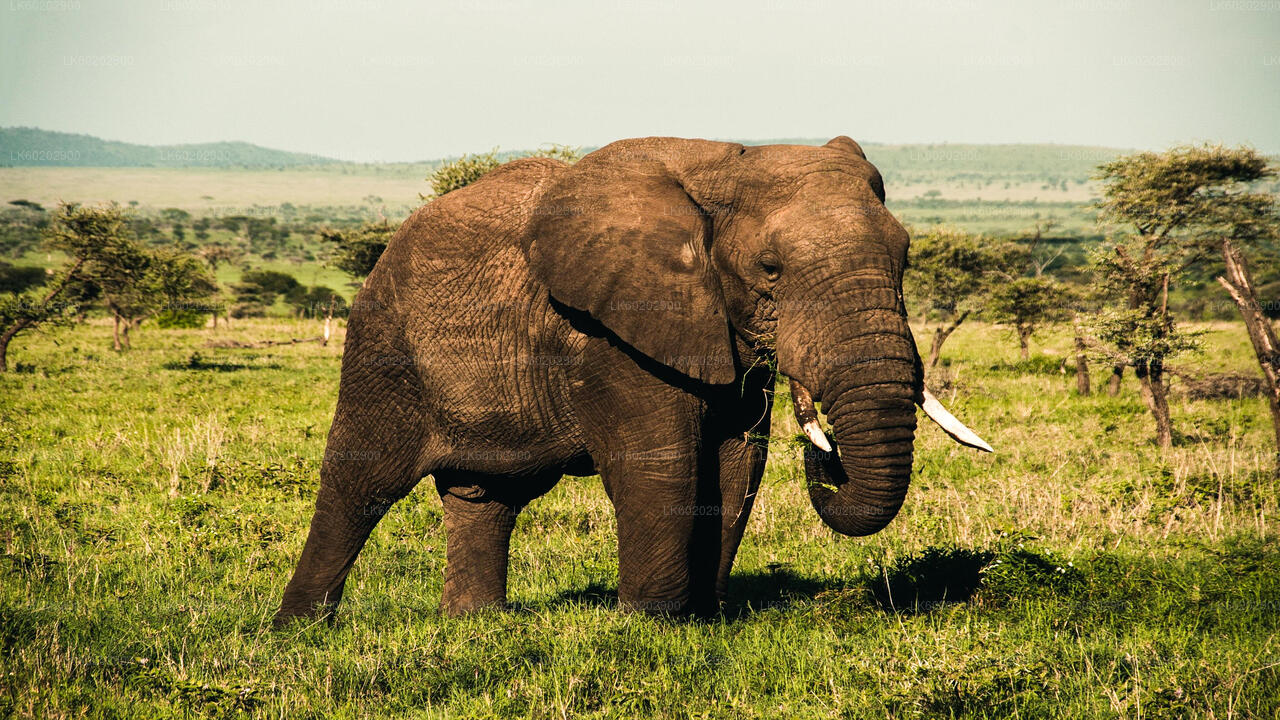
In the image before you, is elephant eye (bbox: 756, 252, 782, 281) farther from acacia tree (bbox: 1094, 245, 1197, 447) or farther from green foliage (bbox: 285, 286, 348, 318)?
green foliage (bbox: 285, 286, 348, 318)

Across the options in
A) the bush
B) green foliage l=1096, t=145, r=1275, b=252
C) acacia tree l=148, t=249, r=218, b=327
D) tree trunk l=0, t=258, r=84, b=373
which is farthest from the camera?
the bush

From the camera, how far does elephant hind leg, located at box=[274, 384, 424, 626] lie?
666 centimetres

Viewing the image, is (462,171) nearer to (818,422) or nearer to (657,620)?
(657,620)

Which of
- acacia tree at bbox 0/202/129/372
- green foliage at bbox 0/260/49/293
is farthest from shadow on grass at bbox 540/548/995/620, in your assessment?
green foliage at bbox 0/260/49/293

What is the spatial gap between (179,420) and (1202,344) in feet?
59.2

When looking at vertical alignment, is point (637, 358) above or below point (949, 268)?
above

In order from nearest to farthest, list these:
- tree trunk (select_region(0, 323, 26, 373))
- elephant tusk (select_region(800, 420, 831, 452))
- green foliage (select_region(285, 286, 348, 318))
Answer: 1. elephant tusk (select_region(800, 420, 831, 452))
2. tree trunk (select_region(0, 323, 26, 373))
3. green foliage (select_region(285, 286, 348, 318))

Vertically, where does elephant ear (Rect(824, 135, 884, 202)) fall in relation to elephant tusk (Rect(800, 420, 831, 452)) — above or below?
above

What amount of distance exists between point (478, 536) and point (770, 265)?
9.82ft

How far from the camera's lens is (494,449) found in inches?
250

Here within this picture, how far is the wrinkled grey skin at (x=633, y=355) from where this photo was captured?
16.6 ft

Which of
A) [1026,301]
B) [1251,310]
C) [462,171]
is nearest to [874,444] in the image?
[1251,310]

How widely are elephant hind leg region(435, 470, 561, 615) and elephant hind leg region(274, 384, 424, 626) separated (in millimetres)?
377

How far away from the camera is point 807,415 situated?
5.39 metres
